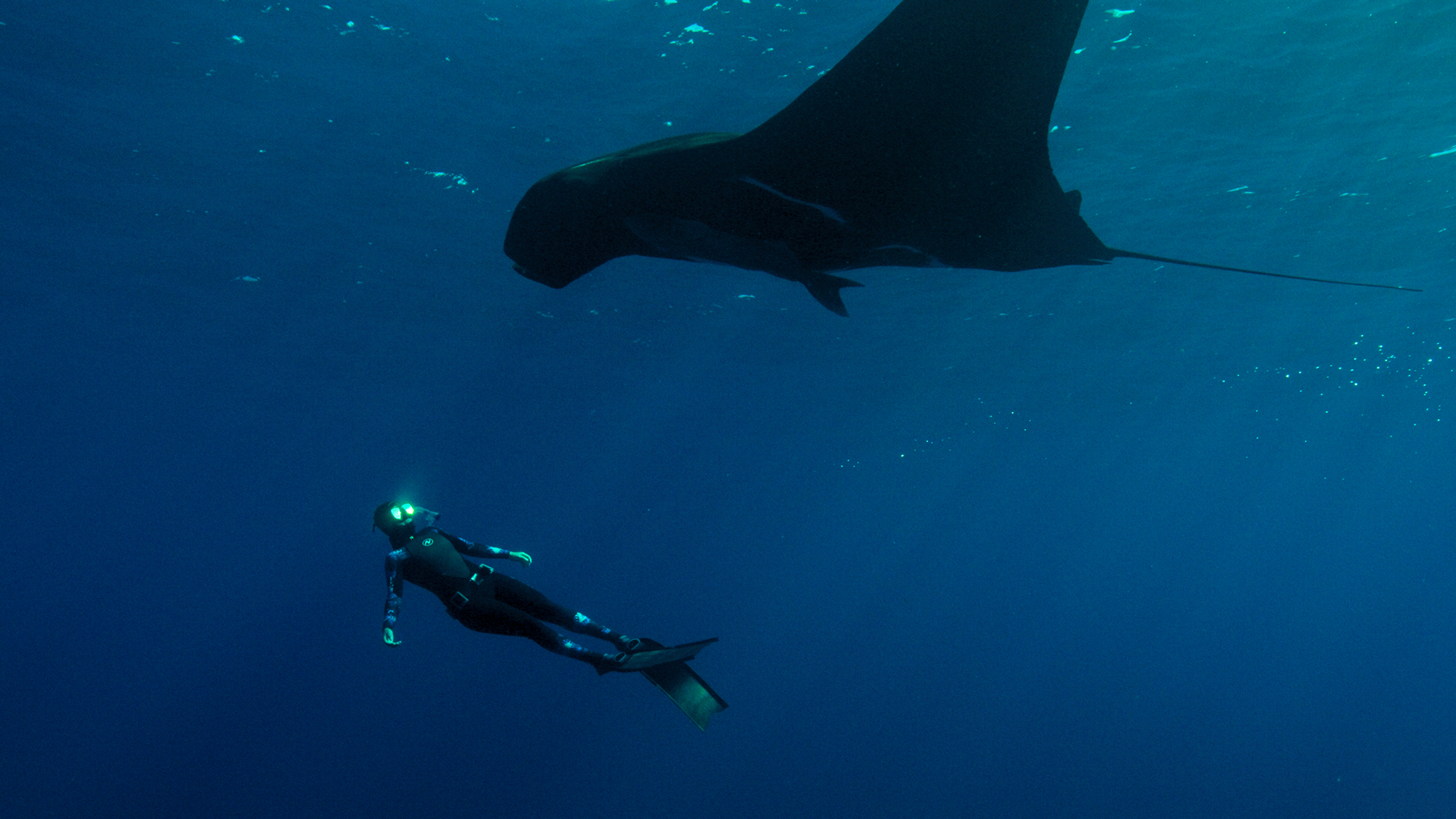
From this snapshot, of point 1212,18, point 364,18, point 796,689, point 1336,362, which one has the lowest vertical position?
point 796,689

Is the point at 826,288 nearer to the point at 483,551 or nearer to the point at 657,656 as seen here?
the point at 657,656

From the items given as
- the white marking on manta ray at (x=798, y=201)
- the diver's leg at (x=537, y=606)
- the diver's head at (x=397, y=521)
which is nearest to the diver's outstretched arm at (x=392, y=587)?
the diver's head at (x=397, y=521)

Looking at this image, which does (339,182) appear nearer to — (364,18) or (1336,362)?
(364,18)

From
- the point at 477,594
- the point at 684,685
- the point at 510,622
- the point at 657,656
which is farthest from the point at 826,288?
the point at 477,594

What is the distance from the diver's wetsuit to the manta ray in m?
3.37

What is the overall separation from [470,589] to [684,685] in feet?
6.26

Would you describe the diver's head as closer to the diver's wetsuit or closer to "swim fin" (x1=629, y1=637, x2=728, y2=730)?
the diver's wetsuit

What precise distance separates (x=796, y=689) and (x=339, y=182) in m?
38.4

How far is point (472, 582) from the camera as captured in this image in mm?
5809

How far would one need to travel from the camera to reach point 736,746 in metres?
31.7

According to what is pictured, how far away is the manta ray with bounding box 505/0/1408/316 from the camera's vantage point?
2.32 m

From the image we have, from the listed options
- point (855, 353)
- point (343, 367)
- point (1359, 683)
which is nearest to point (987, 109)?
point (855, 353)

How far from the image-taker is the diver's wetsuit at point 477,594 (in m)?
5.61

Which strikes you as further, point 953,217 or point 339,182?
point 339,182
